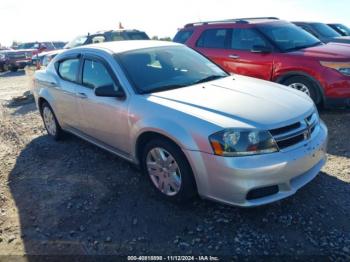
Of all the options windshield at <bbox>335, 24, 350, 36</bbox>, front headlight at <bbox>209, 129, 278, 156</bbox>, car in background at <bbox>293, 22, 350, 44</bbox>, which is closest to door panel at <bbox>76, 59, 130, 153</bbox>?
front headlight at <bbox>209, 129, 278, 156</bbox>

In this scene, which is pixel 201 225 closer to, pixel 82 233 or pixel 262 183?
pixel 262 183

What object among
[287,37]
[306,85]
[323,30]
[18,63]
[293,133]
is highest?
[287,37]

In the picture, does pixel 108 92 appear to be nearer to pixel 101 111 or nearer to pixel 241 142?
pixel 101 111

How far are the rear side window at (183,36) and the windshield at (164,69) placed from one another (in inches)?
139

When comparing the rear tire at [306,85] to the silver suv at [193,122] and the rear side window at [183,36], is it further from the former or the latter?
the rear side window at [183,36]

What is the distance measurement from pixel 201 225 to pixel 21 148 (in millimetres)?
3755

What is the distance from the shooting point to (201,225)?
323cm

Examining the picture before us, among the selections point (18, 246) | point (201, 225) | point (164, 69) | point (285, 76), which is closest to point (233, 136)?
point (201, 225)

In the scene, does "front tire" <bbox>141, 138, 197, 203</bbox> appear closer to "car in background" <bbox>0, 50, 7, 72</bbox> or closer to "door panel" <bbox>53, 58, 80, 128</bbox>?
"door panel" <bbox>53, 58, 80, 128</bbox>

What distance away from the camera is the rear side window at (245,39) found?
22.1ft

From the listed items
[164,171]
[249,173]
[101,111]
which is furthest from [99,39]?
[249,173]

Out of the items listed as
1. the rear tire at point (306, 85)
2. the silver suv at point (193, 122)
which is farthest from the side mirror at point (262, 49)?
the silver suv at point (193, 122)

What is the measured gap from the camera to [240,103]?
3328 mm

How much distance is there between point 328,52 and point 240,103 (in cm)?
357
